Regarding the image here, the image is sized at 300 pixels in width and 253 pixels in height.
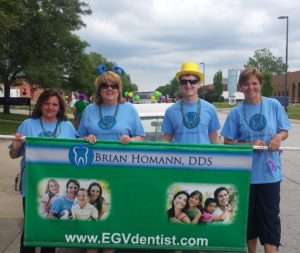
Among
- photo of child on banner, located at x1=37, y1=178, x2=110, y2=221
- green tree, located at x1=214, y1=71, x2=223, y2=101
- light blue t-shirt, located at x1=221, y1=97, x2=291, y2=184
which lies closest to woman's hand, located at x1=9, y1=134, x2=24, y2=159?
photo of child on banner, located at x1=37, y1=178, x2=110, y2=221

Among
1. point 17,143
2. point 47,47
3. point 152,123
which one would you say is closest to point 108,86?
point 17,143

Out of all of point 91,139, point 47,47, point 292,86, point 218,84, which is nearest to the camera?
point 91,139

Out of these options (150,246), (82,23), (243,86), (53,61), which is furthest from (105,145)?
(82,23)

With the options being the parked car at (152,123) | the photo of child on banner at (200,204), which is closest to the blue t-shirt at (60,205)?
the photo of child on banner at (200,204)

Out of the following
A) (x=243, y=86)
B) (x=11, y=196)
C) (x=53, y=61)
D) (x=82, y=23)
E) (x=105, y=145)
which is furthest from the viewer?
(x=82, y=23)

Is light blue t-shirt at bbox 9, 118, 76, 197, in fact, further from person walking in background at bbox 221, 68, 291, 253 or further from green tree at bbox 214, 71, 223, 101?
green tree at bbox 214, 71, 223, 101

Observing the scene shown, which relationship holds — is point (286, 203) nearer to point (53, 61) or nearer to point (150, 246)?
point (150, 246)

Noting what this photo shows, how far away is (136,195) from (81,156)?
592mm

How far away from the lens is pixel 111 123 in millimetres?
4609

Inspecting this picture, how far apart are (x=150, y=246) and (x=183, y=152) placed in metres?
0.90

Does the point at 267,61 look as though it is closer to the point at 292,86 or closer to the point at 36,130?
the point at 292,86

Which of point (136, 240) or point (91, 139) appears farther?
point (136, 240)

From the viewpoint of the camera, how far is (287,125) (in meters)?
4.63

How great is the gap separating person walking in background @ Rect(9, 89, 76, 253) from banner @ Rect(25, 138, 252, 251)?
0.66ft
